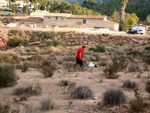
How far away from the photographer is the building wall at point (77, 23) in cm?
6362

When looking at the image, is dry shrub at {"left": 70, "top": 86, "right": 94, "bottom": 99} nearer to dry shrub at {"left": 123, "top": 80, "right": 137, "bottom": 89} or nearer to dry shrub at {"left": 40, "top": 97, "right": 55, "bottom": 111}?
dry shrub at {"left": 40, "top": 97, "right": 55, "bottom": 111}

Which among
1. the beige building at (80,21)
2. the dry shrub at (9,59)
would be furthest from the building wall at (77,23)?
the dry shrub at (9,59)

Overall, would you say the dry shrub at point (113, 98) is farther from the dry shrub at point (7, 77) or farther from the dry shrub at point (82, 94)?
the dry shrub at point (7, 77)

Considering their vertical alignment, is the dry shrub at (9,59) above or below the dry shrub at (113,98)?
below

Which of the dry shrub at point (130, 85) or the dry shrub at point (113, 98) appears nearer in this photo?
the dry shrub at point (113, 98)

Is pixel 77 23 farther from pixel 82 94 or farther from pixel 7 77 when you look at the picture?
pixel 82 94

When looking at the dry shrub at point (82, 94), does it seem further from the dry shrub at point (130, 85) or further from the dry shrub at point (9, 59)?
the dry shrub at point (9, 59)

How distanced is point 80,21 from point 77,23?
1.01 meters

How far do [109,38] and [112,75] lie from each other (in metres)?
33.8

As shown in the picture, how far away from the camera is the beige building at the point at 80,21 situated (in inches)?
2514

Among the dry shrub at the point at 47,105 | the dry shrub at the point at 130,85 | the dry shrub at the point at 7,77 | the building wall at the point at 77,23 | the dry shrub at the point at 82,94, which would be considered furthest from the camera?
the building wall at the point at 77,23

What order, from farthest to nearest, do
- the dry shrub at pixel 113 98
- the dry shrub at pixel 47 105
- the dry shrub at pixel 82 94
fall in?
the dry shrub at pixel 82 94, the dry shrub at pixel 113 98, the dry shrub at pixel 47 105

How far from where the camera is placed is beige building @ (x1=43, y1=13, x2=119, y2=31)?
2514 inches

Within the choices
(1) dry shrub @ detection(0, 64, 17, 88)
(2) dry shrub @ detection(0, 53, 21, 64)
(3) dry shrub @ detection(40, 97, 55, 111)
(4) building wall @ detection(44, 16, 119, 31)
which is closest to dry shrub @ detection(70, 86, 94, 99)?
(3) dry shrub @ detection(40, 97, 55, 111)
